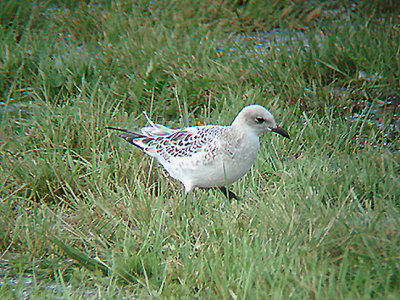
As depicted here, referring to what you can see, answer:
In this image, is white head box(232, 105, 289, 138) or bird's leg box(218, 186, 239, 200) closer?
white head box(232, 105, 289, 138)

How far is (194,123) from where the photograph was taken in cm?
482

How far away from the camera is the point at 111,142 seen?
15.0 feet

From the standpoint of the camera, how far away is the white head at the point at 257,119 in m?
3.55

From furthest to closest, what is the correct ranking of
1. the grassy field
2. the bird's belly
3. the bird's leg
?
1. the bird's leg
2. the bird's belly
3. the grassy field

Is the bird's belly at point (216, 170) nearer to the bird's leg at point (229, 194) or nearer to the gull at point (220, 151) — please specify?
the gull at point (220, 151)

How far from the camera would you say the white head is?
3547mm

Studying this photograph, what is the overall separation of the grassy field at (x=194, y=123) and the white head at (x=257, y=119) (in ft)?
1.36

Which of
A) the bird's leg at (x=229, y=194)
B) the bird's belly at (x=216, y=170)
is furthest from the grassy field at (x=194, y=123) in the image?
the bird's belly at (x=216, y=170)

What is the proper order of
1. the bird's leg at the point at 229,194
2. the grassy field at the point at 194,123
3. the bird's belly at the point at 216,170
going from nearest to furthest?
the grassy field at the point at 194,123
the bird's belly at the point at 216,170
the bird's leg at the point at 229,194

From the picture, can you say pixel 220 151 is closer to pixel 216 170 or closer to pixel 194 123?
pixel 216 170

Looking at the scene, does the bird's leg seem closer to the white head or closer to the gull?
the gull

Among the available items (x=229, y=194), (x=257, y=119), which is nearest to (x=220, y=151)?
(x=257, y=119)

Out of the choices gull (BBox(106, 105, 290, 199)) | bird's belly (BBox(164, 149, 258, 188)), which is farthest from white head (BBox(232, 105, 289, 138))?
bird's belly (BBox(164, 149, 258, 188))

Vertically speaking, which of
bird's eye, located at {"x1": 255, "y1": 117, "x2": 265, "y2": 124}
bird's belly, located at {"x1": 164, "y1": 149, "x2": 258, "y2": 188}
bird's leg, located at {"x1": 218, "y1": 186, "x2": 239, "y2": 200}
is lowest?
bird's leg, located at {"x1": 218, "y1": 186, "x2": 239, "y2": 200}
